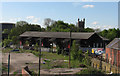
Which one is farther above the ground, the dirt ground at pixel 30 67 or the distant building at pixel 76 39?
the distant building at pixel 76 39

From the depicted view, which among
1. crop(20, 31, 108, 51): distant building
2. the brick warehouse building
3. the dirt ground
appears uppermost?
crop(20, 31, 108, 51): distant building

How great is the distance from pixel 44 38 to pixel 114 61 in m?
33.3

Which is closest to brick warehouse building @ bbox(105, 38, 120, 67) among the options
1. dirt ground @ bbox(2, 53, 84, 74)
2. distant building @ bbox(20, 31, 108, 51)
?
dirt ground @ bbox(2, 53, 84, 74)

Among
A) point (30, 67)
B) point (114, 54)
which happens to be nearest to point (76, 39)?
point (30, 67)

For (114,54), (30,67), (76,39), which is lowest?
(30,67)

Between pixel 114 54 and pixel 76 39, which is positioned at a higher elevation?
pixel 76 39

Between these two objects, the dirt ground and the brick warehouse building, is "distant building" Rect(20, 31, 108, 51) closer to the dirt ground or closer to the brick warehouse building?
the dirt ground

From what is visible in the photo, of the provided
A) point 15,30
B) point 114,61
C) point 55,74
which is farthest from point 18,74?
point 15,30

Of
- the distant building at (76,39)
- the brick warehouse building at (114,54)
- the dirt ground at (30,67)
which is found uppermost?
the distant building at (76,39)

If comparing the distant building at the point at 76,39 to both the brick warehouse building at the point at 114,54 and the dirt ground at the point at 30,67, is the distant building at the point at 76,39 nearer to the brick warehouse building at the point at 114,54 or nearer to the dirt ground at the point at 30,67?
the dirt ground at the point at 30,67

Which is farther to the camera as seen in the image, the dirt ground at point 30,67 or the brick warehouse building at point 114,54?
the dirt ground at point 30,67

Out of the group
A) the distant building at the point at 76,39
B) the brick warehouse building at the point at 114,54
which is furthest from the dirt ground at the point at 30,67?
the distant building at the point at 76,39

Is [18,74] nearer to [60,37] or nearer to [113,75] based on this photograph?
[113,75]

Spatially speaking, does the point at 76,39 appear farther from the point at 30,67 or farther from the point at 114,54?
the point at 114,54
